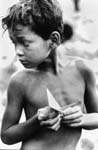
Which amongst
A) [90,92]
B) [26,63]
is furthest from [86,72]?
[26,63]

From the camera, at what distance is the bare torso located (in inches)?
40.4

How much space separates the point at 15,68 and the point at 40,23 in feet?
3.51

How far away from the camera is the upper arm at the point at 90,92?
107 cm

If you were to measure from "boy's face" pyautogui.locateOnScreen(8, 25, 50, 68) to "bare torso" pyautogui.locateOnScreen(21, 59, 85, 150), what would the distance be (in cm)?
7

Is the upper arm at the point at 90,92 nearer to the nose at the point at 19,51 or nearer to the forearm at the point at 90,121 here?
the forearm at the point at 90,121

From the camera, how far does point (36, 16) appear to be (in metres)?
0.99

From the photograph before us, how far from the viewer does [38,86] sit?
1.03 m

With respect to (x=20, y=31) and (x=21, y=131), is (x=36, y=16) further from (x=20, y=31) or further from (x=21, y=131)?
(x=21, y=131)

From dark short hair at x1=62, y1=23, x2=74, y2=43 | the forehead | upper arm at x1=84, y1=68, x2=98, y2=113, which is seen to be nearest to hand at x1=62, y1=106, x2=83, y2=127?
upper arm at x1=84, y1=68, x2=98, y2=113

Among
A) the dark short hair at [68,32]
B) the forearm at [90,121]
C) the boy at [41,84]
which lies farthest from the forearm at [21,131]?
the dark short hair at [68,32]

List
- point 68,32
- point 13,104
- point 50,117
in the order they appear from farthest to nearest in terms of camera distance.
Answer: point 68,32, point 13,104, point 50,117

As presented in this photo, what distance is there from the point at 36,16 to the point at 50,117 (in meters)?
0.25

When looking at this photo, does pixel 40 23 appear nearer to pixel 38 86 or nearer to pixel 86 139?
pixel 38 86

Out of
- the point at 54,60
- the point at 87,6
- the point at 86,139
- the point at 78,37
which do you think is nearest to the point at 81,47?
the point at 78,37
